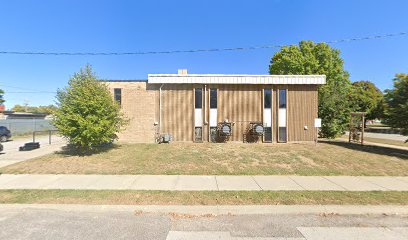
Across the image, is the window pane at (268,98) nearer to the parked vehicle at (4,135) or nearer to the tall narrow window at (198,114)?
the tall narrow window at (198,114)

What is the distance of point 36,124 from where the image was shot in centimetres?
2819

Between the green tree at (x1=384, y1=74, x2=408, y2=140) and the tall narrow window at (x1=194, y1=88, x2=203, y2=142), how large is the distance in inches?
493

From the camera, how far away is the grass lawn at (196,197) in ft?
16.4

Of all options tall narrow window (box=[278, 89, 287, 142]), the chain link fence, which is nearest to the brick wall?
tall narrow window (box=[278, 89, 287, 142])

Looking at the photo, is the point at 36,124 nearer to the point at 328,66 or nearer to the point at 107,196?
the point at 107,196

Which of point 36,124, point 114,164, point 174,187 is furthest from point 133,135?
point 36,124

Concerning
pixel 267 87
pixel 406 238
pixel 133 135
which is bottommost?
pixel 406 238

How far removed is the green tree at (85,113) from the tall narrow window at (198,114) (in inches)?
242

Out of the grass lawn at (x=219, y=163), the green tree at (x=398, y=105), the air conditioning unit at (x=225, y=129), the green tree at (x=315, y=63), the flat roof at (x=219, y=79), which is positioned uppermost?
the green tree at (x=315, y=63)

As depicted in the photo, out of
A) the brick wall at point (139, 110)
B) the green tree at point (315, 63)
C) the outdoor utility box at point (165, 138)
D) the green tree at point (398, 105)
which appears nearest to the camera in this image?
the green tree at point (398, 105)

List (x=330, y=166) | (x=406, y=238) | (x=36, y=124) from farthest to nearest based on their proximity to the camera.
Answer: (x=36, y=124) < (x=330, y=166) < (x=406, y=238)

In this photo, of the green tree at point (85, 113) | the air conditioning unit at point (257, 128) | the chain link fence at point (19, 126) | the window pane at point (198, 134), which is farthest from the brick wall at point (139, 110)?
the chain link fence at point (19, 126)

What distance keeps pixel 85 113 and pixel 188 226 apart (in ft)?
30.0

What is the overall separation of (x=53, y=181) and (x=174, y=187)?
428 centimetres
